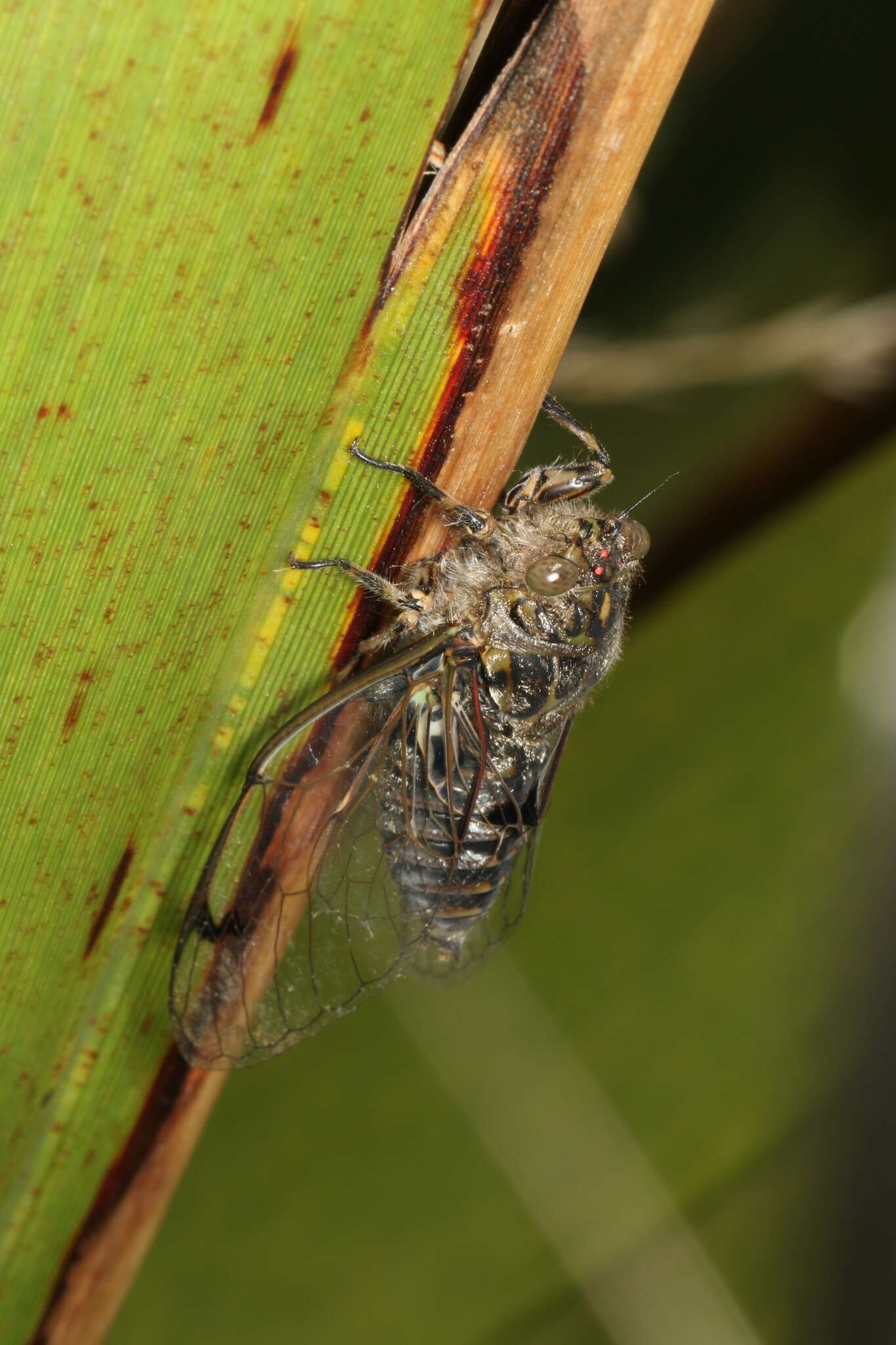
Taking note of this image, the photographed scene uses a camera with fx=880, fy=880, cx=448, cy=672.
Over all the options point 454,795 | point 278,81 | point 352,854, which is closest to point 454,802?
point 454,795

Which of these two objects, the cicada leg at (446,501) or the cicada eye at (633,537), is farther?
the cicada eye at (633,537)

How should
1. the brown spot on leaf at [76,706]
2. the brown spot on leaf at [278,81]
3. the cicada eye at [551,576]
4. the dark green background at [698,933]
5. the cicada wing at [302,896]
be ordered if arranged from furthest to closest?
the dark green background at [698,933] < the cicada eye at [551,576] < the cicada wing at [302,896] < the brown spot on leaf at [76,706] < the brown spot on leaf at [278,81]

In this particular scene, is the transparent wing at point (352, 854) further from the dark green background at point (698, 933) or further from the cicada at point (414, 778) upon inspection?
the dark green background at point (698, 933)

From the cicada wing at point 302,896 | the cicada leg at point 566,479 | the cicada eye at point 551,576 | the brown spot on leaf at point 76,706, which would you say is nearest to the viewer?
the brown spot on leaf at point 76,706

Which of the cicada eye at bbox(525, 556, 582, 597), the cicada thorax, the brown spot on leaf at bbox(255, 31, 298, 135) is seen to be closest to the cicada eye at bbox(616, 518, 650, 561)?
the cicada eye at bbox(525, 556, 582, 597)

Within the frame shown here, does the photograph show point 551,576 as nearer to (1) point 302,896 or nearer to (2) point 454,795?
(2) point 454,795

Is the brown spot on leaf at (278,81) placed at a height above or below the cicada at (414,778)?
above

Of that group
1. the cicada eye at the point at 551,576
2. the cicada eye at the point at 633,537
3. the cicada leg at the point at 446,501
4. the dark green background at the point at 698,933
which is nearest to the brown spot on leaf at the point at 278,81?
the cicada leg at the point at 446,501
